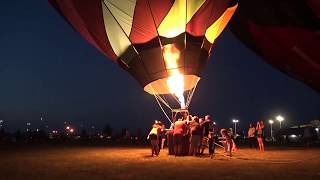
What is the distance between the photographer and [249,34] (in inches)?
800

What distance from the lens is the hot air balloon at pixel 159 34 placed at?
46.1 feet

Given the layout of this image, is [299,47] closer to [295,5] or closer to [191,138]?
[295,5]

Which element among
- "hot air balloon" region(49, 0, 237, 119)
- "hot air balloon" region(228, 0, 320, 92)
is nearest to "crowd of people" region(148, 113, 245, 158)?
"hot air balloon" region(49, 0, 237, 119)

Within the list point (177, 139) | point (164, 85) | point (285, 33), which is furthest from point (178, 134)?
point (285, 33)

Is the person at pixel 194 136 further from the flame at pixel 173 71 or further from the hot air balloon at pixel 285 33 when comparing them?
the hot air balloon at pixel 285 33

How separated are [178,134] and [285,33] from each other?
7.42m

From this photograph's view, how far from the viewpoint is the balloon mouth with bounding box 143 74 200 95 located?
1459 cm

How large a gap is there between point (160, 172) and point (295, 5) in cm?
1062

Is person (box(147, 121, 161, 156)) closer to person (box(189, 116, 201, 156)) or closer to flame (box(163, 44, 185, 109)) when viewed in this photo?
person (box(189, 116, 201, 156))

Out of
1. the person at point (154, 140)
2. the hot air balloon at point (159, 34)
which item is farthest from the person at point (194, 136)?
the person at point (154, 140)

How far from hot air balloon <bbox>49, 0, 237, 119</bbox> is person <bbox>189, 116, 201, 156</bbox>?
81cm

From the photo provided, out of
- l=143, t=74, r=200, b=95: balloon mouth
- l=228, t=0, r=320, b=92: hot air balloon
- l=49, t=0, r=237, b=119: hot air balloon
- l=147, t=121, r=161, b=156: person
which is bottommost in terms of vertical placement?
l=147, t=121, r=161, b=156: person

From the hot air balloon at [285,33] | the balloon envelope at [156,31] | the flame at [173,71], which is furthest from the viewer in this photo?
the hot air balloon at [285,33]

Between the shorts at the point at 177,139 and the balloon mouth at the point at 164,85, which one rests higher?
the balloon mouth at the point at 164,85
